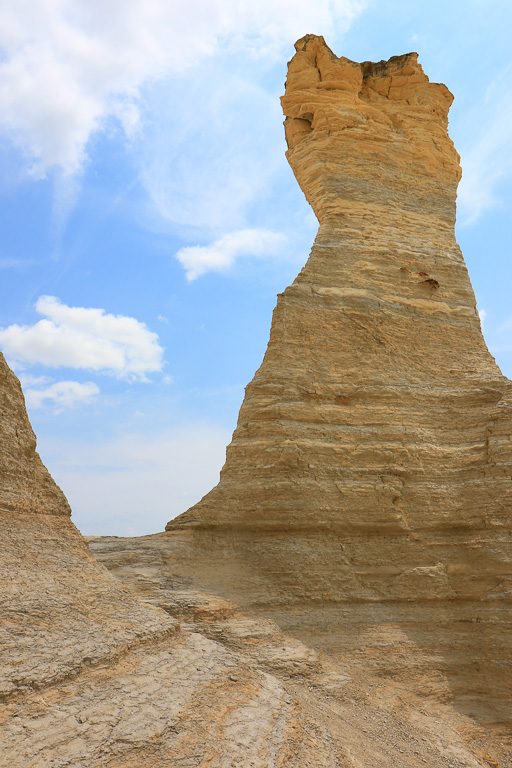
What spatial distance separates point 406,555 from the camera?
1041cm

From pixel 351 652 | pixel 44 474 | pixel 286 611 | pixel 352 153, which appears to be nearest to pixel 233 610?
pixel 286 611

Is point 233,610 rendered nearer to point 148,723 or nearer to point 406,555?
point 406,555

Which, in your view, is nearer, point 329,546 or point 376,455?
point 329,546

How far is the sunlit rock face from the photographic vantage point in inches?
384

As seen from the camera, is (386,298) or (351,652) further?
(386,298)

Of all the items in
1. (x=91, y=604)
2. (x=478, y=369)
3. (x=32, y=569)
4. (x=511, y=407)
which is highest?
(x=478, y=369)

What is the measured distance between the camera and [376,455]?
36.2ft

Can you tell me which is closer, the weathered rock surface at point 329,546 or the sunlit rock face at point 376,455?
the weathered rock surface at point 329,546

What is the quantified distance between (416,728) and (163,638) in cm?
417

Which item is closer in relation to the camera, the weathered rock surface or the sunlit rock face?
the weathered rock surface

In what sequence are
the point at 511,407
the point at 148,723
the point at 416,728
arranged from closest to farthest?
1. the point at 148,723
2. the point at 416,728
3. the point at 511,407

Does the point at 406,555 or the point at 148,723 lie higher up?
the point at 406,555

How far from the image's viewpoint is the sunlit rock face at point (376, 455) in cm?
977

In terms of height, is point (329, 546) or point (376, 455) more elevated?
point (376, 455)
